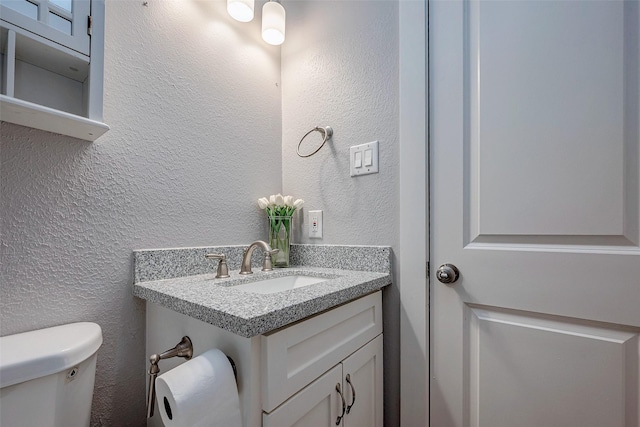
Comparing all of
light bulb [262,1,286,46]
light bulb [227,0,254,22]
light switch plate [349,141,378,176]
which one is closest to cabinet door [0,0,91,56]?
light bulb [227,0,254,22]

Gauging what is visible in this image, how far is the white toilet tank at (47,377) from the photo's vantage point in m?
0.49

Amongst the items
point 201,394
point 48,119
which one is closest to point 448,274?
point 201,394

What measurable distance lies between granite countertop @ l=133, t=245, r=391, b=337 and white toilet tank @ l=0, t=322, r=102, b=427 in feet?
0.58

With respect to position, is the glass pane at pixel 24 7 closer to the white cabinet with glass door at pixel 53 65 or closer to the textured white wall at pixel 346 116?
the white cabinet with glass door at pixel 53 65

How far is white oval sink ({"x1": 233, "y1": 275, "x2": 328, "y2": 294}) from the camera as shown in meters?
0.93

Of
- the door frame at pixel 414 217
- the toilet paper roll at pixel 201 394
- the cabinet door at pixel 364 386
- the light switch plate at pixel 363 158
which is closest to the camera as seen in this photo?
the toilet paper roll at pixel 201 394

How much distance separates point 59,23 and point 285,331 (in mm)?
869

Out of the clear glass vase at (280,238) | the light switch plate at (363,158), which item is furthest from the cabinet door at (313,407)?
the light switch plate at (363,158)

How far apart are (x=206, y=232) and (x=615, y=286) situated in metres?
1.15

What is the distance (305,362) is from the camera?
615mm

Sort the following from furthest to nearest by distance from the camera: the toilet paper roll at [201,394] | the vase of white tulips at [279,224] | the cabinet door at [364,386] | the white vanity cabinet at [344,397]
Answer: the vase of white tulips at [279,224] < the cabinet door at [364,386] < the white vanity cabinet at [344,397] < the toilet paper roll at [201,394]

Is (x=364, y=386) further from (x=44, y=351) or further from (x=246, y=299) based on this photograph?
(x=44, y=351)

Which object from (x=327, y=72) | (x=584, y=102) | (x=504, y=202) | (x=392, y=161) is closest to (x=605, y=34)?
(x=584, y=102)

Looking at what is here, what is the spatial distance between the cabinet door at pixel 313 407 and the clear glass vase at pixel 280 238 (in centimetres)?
51
